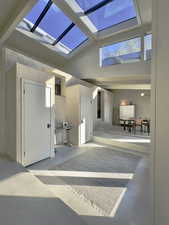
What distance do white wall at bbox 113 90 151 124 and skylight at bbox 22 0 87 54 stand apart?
5.44m

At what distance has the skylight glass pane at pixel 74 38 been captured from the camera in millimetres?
5170

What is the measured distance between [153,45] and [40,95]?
3046 millimetres

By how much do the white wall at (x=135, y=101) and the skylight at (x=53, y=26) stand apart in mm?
5440

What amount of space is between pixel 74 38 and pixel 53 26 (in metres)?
1.07

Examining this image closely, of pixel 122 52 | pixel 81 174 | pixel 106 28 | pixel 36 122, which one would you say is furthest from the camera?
pixel 122 52

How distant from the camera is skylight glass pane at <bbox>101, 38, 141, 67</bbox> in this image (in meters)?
5.02

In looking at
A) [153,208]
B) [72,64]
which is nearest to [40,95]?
[153,208]

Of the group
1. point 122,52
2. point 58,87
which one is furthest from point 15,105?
point 122,52

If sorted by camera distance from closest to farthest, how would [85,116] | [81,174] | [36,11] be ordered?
[81,174] < [36,11] < [85,116]

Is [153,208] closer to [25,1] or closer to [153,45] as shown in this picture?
[153,45]

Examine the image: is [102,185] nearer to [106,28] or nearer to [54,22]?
[54,22]

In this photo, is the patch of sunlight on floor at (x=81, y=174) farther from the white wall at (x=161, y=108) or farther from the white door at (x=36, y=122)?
the white wall at (x=161, y=108)

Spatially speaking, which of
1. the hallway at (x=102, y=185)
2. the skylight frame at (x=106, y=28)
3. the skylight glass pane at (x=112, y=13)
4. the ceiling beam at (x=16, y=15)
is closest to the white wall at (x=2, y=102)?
the ceiling beam at (x=16, y=15)

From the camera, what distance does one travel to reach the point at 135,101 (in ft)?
31.8
